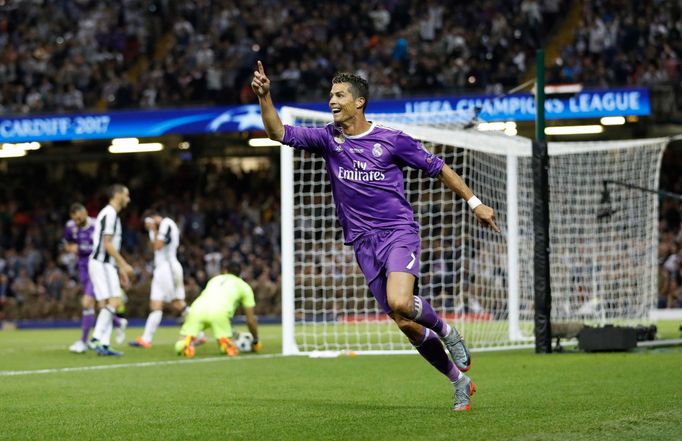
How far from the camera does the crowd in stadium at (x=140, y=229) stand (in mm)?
29219

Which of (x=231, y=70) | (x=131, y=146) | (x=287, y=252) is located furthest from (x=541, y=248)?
(x=131, y=146)

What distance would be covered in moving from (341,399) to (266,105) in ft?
7.74

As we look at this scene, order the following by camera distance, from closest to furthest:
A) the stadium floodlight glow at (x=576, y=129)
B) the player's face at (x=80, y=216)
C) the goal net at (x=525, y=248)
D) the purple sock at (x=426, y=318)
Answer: the purple sock at (x=426, y=318), the player's face at (x=80, y=216), the goal net at (x=525, y=248), the stadium floodlight glow at (x=576, y=129)

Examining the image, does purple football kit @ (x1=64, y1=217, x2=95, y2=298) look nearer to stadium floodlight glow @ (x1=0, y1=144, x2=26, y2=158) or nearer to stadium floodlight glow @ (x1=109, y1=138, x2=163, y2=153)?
stadium floodlight glow @ (x1=109, y1=138, x2=163, y2=153)

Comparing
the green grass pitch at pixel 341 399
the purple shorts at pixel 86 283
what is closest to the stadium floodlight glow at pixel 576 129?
the purple shorts at pixel 86 283

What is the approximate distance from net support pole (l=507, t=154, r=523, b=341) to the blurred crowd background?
812 centimetres

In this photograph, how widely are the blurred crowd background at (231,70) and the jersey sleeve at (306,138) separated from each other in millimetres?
17217

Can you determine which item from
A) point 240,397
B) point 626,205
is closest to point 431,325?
point 240,397

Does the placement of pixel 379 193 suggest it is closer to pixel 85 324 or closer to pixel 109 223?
pixel 109 223

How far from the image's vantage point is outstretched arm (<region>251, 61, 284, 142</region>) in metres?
7.85

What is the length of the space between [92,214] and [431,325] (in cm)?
2540

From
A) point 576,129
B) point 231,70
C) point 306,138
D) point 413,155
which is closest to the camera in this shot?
point 413,155

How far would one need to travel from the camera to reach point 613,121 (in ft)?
90.1

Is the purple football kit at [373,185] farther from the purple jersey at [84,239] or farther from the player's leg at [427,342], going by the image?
the purple jersey at [84,239]
